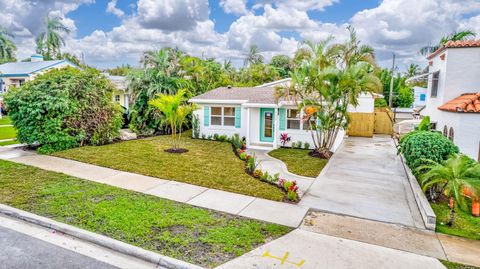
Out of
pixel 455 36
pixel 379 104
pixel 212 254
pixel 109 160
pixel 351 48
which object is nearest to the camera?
pixel 212 254

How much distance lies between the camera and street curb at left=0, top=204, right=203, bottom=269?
16.6 feet

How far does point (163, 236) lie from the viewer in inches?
232

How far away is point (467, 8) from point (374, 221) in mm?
12849

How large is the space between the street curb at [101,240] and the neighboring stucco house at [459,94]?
364 inches

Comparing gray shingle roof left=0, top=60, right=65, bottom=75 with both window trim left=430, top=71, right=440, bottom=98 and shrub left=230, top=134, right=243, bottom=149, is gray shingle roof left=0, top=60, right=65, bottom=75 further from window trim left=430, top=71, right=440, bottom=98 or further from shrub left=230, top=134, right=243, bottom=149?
window trim left=430, top=71, right=440, bottom=98

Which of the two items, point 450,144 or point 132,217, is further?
point 450,144


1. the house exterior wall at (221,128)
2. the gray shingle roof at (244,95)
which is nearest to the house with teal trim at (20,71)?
the gray shingle roof at (244,95)

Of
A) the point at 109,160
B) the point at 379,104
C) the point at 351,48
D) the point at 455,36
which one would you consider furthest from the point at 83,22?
the point at 379,104

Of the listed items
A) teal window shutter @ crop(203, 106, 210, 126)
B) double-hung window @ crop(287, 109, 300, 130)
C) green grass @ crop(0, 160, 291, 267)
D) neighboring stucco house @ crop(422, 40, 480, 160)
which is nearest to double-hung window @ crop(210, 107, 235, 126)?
teal window shutter @ crop(203, 106, 210, 126)

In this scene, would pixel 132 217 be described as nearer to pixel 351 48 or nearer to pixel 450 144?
pixel 450 144

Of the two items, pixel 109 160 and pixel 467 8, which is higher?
pixel 467 8

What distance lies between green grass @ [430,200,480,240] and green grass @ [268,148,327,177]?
4085 mm

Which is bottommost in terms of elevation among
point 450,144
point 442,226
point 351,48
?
point 442,226

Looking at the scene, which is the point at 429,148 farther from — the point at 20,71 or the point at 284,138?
the point at 20,71
